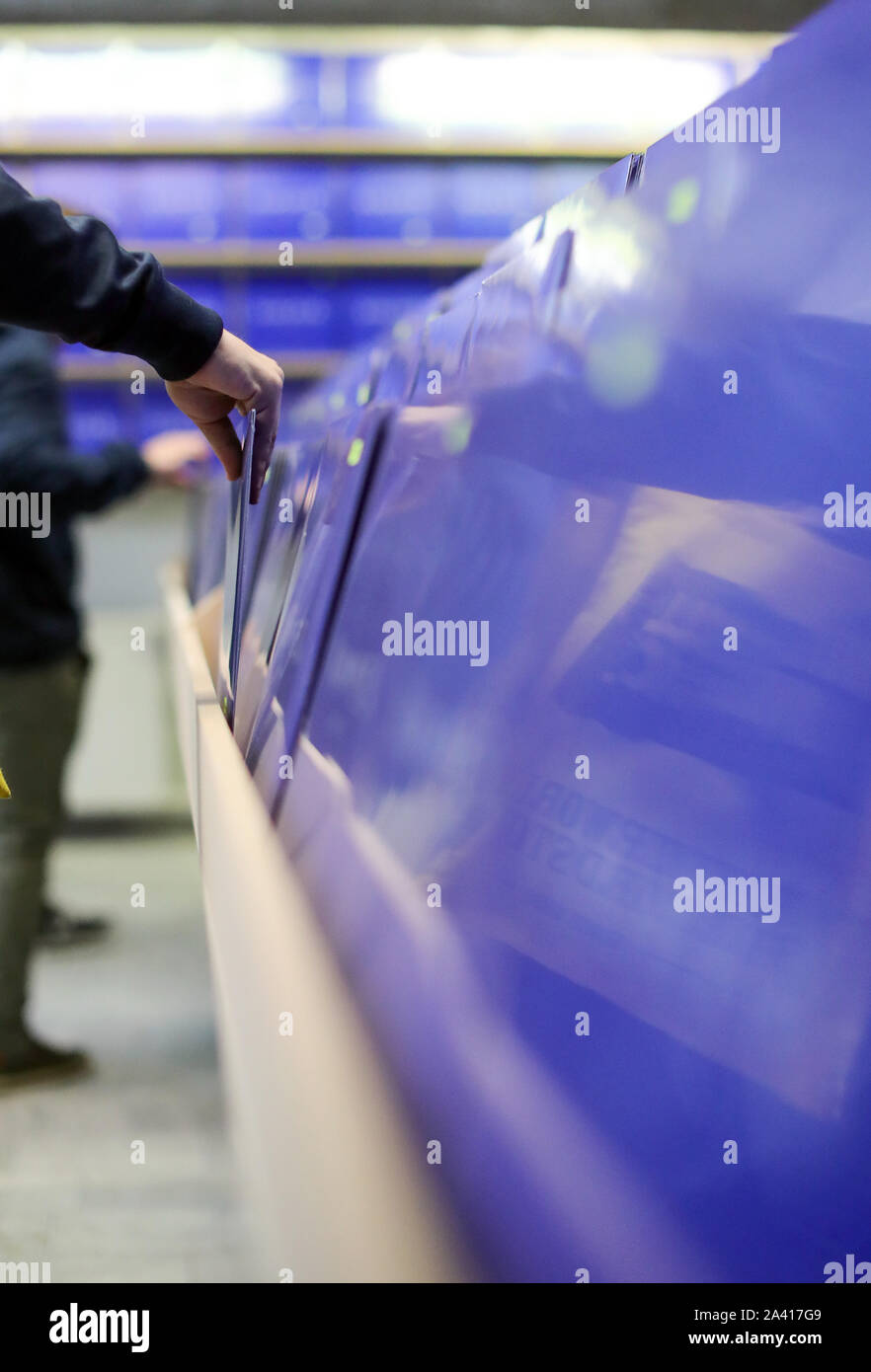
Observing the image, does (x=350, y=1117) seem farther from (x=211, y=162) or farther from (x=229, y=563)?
(x=211, y=162)

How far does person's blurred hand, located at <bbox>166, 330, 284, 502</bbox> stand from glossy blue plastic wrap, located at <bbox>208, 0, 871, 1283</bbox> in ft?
0.86

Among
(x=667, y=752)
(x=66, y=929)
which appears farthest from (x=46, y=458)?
(x=667, y=752)

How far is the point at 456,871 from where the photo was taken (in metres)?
0.60

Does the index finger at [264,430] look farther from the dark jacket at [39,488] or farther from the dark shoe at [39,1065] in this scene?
the dark shoe at [39,1065]

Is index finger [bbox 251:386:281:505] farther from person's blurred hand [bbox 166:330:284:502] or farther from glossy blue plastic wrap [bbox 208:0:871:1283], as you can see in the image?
glossy blue plastic wrap [bbox 208:0:871:1283]

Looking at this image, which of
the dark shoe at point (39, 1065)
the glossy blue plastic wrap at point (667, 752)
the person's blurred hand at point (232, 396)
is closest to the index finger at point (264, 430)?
the person's blurred hand at point (232, 396)

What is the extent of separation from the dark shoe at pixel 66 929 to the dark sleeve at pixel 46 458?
2.99ft

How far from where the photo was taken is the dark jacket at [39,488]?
1.85 m

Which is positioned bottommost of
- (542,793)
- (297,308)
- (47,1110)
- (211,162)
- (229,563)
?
(47,1110)

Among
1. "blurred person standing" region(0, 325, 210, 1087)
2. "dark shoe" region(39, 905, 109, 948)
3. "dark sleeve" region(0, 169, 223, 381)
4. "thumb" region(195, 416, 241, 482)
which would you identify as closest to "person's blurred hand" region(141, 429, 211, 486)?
"blurred person standing" region(0, 325, 210, 1087)

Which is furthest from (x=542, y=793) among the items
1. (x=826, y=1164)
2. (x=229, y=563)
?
(x=229, y=563)

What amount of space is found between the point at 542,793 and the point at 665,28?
13.5 ft

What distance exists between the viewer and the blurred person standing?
1.85m

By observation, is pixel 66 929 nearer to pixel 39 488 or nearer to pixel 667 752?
pixel 39 488
